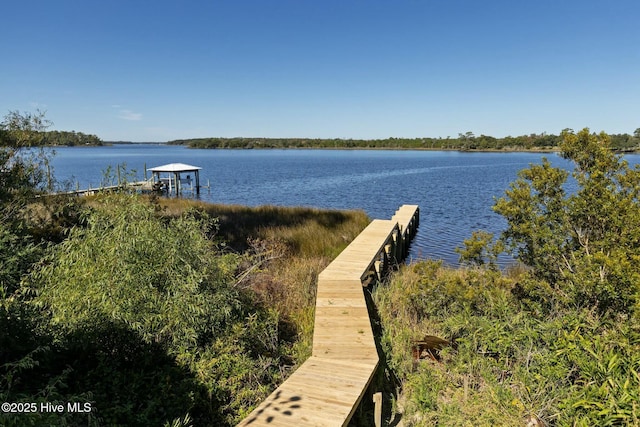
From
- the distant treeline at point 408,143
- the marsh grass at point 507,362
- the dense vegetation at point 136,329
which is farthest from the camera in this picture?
the distant treeline at point 408,143

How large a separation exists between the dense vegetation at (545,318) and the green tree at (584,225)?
0.01m

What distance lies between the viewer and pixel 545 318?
4859 mm

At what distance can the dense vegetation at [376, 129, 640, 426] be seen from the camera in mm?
3486

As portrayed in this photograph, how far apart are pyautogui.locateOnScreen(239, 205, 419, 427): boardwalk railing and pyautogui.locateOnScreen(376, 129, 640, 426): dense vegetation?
0.62 meters

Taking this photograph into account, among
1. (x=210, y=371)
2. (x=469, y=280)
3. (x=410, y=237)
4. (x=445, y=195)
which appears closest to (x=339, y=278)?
(x=469, y=280)

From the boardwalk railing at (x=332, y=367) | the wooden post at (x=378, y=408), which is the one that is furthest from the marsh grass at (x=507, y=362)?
the boardwalk railing at (x=332, y=367)

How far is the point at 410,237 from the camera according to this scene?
632 inches

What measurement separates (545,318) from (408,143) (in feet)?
533

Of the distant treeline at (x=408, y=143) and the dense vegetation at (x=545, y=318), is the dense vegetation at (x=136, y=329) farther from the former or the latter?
the distant treeline at (x=408, y=143)

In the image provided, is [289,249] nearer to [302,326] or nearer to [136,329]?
[302,326]

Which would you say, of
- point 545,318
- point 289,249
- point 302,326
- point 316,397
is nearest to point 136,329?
point 316,397

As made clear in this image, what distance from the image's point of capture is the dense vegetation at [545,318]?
3.49 meters

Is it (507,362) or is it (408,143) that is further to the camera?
(408,143)

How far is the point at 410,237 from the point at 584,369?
12632 mm
